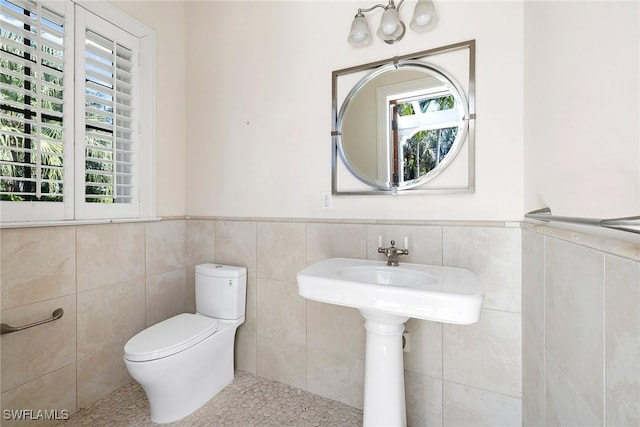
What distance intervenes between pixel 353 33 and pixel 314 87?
1.12 ft

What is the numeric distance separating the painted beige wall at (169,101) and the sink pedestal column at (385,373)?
1623 millimetres

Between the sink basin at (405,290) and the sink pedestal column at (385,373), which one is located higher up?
the sink basin at (405,290)

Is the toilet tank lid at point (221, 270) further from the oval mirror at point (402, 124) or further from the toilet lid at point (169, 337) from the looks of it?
the oval mirror at point (402, 124)

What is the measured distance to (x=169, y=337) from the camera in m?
1.46

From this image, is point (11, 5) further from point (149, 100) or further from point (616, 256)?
point (616, 256)

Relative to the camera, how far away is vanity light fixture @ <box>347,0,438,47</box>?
1.33 meters

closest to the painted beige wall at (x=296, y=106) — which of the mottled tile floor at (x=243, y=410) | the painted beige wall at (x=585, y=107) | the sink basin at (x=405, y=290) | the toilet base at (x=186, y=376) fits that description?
the painted beige wall at (x=585, y=107)

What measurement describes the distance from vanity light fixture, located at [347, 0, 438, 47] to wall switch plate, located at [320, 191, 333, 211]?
816 millimetres

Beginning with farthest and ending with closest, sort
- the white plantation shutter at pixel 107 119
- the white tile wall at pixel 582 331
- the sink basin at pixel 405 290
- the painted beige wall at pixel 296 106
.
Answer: the white plantation shutter at pixel 107 119, the painted beige wall at pixel 296 106, the sink basin at pixel 405 290, the white tile wall at pixel 582 331

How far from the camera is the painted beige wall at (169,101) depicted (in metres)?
1.95

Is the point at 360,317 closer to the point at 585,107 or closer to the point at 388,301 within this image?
the point at 388,301

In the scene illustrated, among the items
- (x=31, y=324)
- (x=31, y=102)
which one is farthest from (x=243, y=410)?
(x=31, y=102)

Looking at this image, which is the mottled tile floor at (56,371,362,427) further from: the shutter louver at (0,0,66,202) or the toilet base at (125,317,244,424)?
the shutter louver at (0,0,66,202)

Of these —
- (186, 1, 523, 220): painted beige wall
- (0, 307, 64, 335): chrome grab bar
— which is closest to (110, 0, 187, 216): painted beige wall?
(186, 1, 523, 220): painted beige wall
